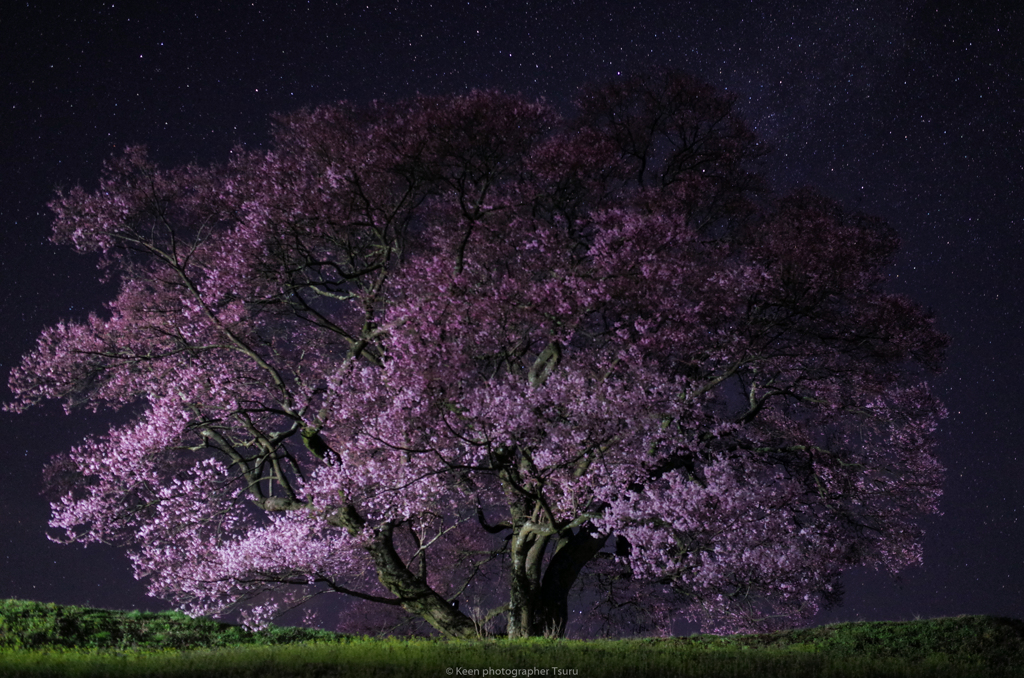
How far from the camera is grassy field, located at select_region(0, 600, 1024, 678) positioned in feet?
35.6

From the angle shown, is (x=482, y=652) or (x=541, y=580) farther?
(x=541, y=580)

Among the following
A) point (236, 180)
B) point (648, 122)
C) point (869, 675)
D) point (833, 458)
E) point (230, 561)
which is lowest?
point (869, 675)

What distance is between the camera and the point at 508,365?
17141mm

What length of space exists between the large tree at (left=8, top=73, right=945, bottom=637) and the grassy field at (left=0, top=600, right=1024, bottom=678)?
148 centimetres

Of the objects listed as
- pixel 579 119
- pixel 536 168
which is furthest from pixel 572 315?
pixel 579 119

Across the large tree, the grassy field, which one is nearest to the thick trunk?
the large tree

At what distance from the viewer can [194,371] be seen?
17.4 meters

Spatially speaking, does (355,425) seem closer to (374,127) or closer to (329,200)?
(329,200)

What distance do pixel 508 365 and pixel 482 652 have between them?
6.46m

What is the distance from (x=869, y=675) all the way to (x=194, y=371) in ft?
44.8

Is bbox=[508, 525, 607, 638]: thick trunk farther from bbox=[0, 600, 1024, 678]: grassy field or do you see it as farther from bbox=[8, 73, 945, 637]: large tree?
bbox=[0, 600, 1024, 678]: grassy field

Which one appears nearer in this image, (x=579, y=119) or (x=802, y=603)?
(x=802, y=603)

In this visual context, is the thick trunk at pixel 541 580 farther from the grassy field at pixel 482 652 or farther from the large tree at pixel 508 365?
the grassy field at pixel 482 652

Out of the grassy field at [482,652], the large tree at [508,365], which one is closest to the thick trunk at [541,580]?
the large tree at [508,365]
